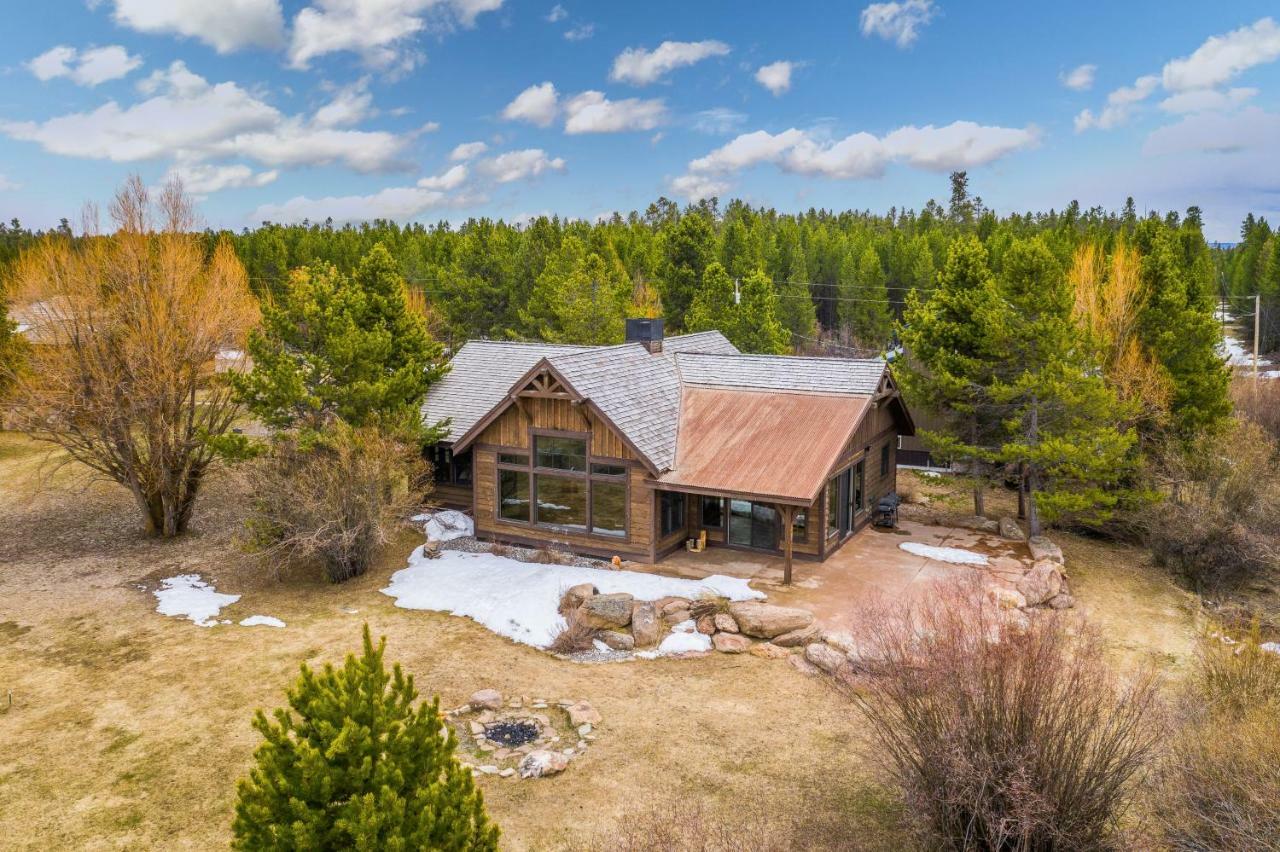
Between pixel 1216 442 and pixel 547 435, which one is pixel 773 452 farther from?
pixel 1216 442

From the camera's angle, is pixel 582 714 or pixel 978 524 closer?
pixel 582 714

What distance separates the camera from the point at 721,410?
22.4 metres

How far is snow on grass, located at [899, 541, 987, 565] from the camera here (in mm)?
20359

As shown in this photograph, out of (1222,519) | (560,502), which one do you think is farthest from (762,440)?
(1222,519)

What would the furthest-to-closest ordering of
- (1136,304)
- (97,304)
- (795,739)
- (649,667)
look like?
(1136,304)
(97,304)
(649,667)
(795,739)

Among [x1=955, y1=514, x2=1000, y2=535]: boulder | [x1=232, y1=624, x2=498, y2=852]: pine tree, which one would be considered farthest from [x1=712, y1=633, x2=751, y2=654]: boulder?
[x1=955, y1=514, x2=1000, y2=535]: boulder

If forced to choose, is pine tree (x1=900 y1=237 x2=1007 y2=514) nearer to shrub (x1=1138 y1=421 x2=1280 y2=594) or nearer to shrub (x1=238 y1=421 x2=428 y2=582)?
shrub (x1=1138 y1=421 x2=1280 y2=594)

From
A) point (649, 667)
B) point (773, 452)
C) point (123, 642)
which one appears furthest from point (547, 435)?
point (123, 642)

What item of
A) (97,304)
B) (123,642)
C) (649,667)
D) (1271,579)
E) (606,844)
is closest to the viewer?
(606,844)

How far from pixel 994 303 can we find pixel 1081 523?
289 inches

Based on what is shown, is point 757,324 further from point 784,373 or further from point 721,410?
point 721,410

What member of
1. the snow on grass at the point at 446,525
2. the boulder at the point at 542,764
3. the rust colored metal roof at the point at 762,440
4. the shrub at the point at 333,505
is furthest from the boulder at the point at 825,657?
the snow on grass at the point at 446,525

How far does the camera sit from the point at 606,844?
10219mm

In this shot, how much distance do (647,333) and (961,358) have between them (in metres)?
8.95
